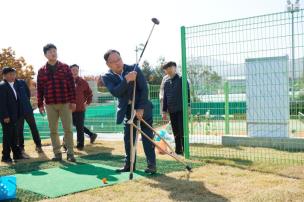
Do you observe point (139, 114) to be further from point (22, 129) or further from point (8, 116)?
point (22, 129)

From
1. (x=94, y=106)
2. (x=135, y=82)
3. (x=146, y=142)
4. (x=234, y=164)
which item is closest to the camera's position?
(x=135, y=82)

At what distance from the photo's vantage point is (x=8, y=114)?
289 inches

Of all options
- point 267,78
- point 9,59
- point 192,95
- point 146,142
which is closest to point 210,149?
point 192,95

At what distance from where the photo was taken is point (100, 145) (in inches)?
360

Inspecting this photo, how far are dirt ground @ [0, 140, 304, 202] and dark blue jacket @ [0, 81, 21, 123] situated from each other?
329cm

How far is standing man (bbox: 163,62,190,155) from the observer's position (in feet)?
24.8

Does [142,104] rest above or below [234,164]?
above

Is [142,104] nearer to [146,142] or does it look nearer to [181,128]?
[146,142]

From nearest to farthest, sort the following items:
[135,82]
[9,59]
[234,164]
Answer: [135,82] < [234,164] < [9,59]

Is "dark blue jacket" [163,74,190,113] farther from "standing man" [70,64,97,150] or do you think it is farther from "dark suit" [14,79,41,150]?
"dark suit" [14,79,41,150]

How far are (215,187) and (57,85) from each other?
3.43 meters

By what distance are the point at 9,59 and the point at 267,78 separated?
897 inches

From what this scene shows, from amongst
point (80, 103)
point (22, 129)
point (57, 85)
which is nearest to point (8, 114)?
point (22, 129)

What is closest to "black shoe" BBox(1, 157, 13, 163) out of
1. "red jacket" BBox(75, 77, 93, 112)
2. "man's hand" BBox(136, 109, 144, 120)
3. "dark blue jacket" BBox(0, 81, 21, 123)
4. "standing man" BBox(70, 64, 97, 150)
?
"dark blue jacket" BBox(0, 81, 21, 123)
